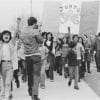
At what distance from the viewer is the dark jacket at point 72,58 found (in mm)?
9789

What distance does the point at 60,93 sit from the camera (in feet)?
29.4

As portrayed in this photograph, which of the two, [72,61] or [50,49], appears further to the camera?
[50,49]

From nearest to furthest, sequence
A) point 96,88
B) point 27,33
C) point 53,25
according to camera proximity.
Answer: point 27,33, point 96,88, point 53,25

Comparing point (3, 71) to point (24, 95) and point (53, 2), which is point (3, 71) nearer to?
point (24, 95)

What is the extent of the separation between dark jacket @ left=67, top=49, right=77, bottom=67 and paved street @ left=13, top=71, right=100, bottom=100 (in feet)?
2.31

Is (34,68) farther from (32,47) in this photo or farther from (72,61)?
(72,61)

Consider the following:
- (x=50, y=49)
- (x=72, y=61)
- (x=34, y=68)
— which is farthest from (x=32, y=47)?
(x=50, y=49)

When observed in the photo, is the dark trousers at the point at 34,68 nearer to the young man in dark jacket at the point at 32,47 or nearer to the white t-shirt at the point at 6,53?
the young man in dark jacket at the point at 32,47

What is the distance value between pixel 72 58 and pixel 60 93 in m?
1.34

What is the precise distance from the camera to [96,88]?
10016 millimetres

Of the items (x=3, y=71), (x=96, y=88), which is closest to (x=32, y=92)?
(x=3, y=71)

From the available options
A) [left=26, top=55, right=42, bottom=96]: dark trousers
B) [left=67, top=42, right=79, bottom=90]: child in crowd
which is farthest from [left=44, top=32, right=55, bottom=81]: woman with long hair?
[left=26, top=55, right=42, bottom=96]: dark trousers

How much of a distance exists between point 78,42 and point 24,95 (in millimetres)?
2722

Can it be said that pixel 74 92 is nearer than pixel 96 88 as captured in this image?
Yes
